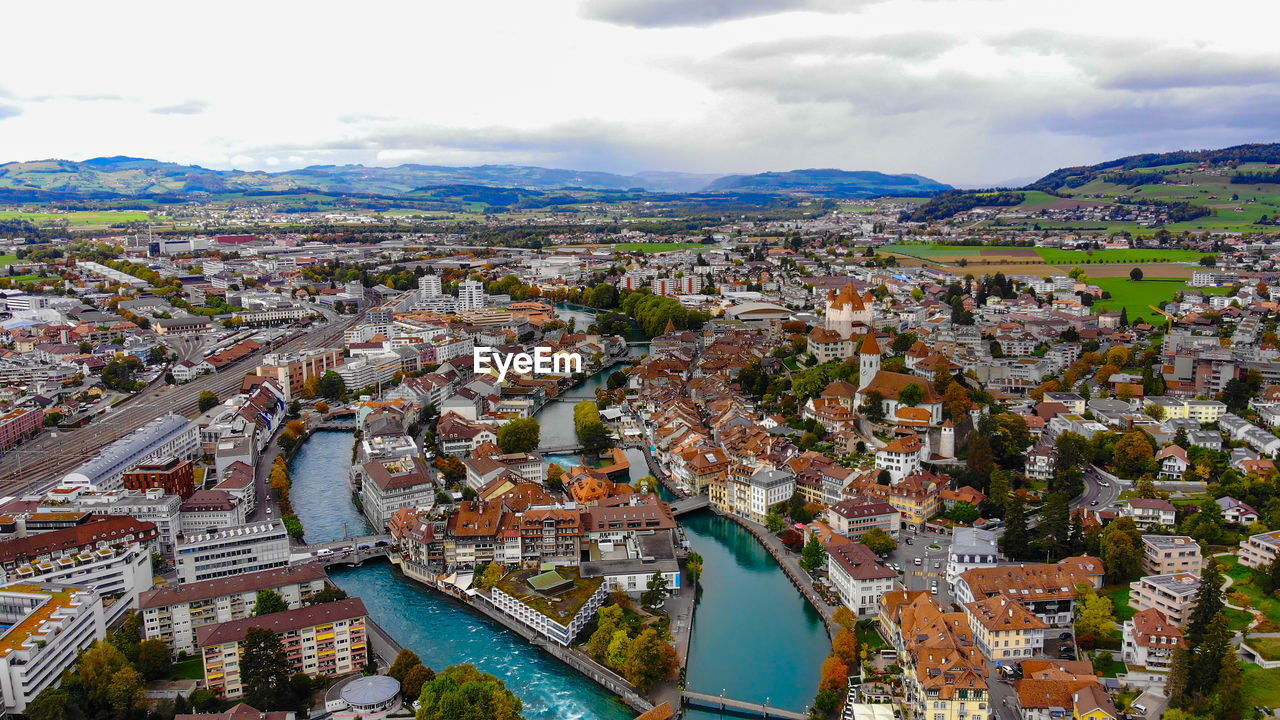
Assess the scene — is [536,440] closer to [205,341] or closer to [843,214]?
[205,341]

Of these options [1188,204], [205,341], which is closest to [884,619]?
[205,341]

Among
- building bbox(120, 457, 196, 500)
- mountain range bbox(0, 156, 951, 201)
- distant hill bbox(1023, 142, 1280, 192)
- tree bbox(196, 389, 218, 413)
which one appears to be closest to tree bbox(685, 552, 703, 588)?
building bbox(120, 457, 196, 500)

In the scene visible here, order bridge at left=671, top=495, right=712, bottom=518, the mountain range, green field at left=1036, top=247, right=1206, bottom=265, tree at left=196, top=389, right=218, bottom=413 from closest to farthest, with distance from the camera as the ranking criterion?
bridge at left=671, top=495, right=712, bottom=518 < tree at left=196, top=389, right=218, bottom=413 < green field at left=1036, top=247, right=1206, bottom=265 < the mountain range

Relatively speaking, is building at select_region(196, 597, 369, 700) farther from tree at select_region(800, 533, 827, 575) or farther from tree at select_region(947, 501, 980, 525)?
tree at select_region(947, 501, 980, 525)

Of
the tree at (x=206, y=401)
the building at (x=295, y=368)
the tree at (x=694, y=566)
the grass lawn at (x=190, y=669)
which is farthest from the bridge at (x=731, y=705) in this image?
the building at (x=295, y=368)

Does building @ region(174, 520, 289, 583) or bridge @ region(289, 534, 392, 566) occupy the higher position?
building @ region(174, 520, 289, 583)

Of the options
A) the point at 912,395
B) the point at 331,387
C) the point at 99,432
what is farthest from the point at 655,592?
the point at 99,432
